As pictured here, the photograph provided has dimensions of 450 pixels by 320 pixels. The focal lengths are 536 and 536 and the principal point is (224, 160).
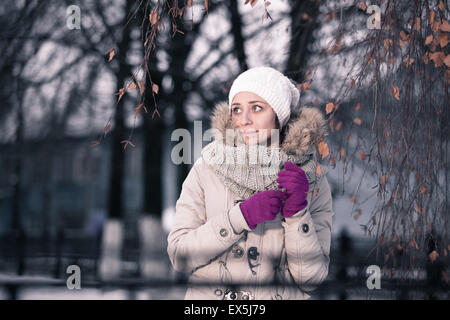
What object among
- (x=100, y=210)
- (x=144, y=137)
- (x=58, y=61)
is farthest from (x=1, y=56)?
(x=100, y=210)

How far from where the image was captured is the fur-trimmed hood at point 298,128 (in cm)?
226

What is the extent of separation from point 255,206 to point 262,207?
0.03 m

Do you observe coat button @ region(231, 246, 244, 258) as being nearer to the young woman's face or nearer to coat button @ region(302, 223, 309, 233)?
coat button @ region(302, 223, 309, 233)

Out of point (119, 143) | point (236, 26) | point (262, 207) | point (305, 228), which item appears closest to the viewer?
point (262, 207)

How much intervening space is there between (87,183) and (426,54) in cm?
2672

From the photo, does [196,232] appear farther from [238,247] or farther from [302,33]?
[302,33]

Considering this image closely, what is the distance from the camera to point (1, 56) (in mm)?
7879

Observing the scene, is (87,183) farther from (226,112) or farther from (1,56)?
(226,112)

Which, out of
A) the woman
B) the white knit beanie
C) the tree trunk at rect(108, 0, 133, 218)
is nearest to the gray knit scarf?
the woman

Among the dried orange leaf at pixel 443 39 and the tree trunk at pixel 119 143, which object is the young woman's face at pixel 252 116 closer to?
the dried orange leaf at pixel 443 39

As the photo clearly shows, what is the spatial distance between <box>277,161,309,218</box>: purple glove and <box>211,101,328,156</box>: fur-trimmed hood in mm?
244

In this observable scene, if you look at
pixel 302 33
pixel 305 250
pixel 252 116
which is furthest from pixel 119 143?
pixel 305 250

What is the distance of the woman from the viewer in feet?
6.69

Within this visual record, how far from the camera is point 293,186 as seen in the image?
1962 mm
